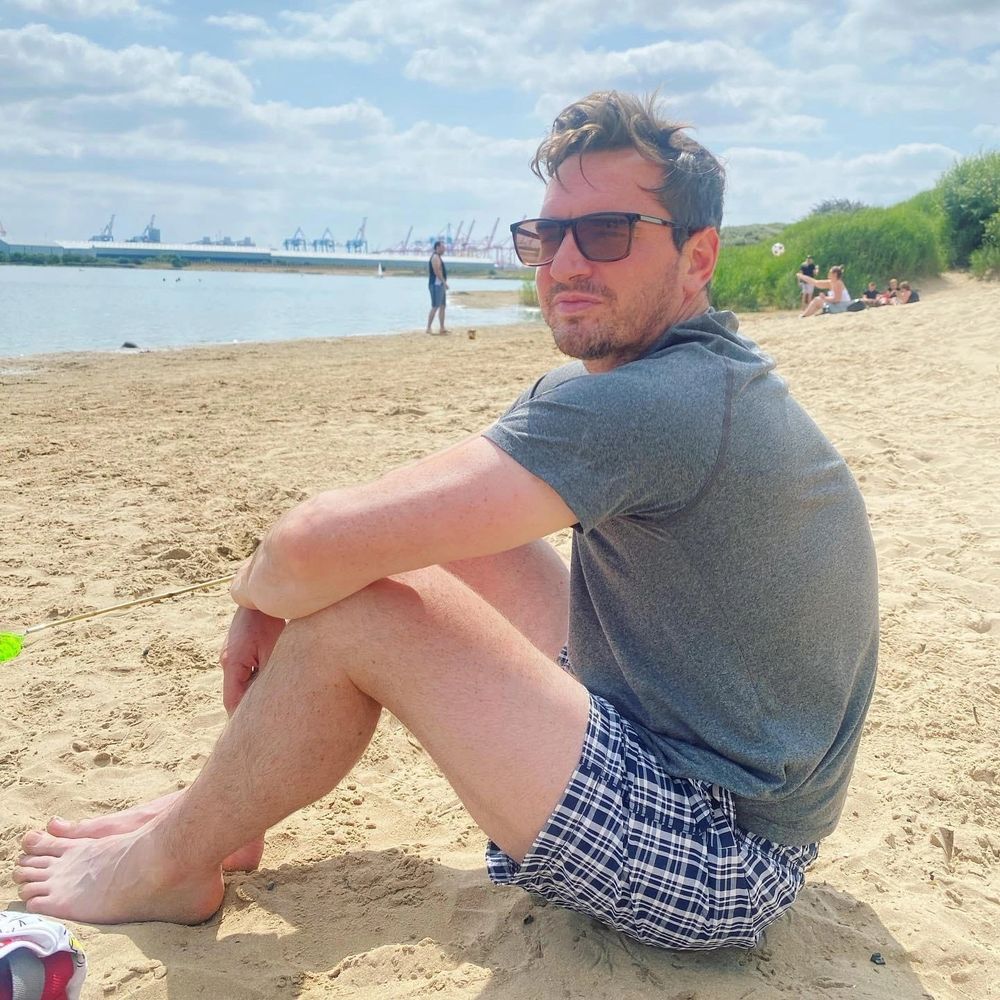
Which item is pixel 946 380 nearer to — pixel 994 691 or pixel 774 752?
pixel 994 691

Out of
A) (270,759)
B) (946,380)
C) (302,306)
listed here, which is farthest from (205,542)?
(302,306)

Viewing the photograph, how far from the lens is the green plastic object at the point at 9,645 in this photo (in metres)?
3.13

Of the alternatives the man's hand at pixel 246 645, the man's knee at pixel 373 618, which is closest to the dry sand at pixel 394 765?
the man's hand at pixel 246 645

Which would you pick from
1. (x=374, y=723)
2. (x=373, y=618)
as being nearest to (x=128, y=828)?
(x=374, y=723)

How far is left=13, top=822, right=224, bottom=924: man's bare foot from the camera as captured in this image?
183 centimetres

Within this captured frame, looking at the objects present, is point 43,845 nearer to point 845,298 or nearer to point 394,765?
point 394,765

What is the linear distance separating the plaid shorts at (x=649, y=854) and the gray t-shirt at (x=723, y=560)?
52 millimetres

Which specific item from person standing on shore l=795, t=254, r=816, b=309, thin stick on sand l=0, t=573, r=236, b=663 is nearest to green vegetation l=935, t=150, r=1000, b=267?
person standing on shore l=795, t=254, r=816, b=309

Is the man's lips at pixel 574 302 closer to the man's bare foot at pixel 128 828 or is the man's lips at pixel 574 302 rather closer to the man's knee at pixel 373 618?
the man's knee at pixel 373 618

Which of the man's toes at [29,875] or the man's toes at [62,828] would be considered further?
the man's toes at [62,828]

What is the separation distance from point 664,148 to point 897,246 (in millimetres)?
20368

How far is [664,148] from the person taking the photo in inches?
70.8

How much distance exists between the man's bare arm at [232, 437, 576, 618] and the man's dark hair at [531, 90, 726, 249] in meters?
0.64

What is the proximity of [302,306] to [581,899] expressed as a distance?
2949 centimetres
